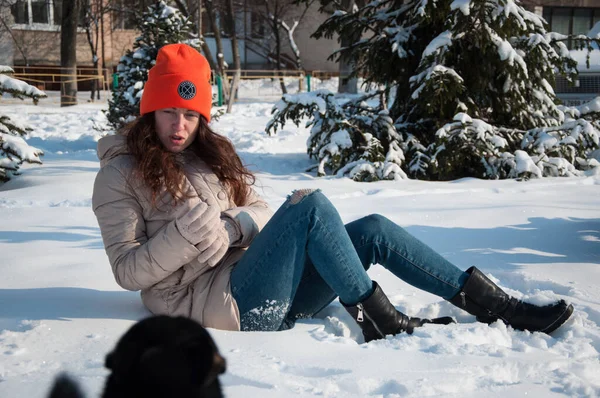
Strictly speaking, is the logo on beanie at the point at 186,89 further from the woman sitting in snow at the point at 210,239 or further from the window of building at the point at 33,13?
the window of building at the point at 33,13

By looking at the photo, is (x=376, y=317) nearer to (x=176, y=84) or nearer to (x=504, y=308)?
(x=504, y=308)

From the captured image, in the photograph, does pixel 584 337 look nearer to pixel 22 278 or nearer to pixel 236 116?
pixel 22 278

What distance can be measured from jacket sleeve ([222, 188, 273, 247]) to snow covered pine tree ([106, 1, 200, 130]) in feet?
23.3

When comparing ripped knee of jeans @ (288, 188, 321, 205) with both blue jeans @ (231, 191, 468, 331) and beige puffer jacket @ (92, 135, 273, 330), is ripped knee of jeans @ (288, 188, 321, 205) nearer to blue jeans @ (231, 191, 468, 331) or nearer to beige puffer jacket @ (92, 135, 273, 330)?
blue jeans @ (231, 191, 468, 331)

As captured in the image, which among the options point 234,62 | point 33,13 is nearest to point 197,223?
point 234,62

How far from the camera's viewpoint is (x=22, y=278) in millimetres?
3365

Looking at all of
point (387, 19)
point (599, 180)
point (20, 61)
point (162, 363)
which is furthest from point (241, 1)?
point (162, 363)

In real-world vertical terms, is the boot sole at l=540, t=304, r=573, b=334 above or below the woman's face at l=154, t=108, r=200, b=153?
below

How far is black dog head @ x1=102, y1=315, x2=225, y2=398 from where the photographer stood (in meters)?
0.88

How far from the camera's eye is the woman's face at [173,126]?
106 inches

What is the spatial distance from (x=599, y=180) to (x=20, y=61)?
27.7 m

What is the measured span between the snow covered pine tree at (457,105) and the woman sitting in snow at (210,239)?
4.59 meters

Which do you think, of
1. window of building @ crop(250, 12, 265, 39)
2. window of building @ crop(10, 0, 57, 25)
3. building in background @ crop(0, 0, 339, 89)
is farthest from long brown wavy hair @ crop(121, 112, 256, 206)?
window of building @ crop(250, 12, 265, 39)

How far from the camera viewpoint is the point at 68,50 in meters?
19.6
